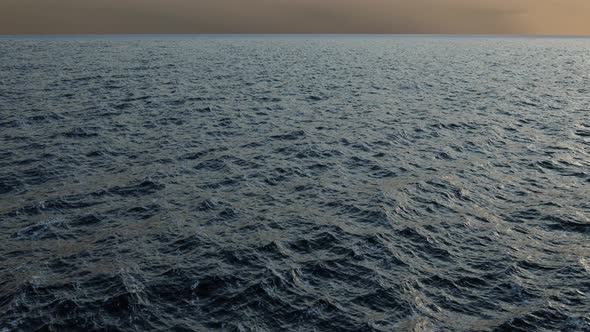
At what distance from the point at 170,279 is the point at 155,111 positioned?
3994 cm

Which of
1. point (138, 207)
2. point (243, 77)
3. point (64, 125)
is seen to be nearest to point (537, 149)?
point (138, 207)

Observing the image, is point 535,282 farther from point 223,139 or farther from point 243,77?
point 243,77

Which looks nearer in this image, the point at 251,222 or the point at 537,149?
the point at 251,222

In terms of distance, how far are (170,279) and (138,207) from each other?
367 inches

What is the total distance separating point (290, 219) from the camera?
27625mm

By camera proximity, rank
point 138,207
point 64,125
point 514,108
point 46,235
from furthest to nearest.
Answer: point 514,108 → point 64,125 → point 138,207 → point 46,235

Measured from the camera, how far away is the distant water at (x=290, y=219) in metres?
18.8

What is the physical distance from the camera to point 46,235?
24.8 meters

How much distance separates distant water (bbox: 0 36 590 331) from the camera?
61.7ft

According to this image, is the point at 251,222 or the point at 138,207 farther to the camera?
the point at 138,207

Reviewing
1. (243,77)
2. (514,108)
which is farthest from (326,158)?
(243,77)

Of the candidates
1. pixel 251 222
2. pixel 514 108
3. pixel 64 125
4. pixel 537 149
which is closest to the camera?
pixel 251 222

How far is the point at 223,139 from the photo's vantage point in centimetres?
4541

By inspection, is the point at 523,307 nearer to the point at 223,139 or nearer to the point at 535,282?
the point at 535,282
